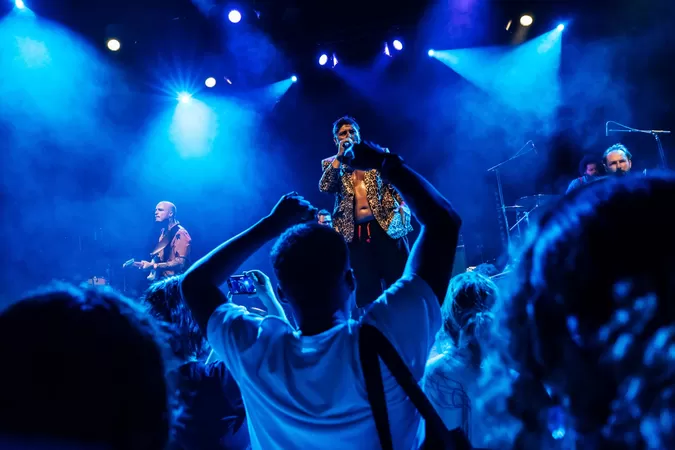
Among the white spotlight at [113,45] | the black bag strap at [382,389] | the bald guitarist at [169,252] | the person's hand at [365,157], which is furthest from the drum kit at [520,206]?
the white spotlight at [113,45]

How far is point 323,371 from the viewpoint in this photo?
1339 millimetres

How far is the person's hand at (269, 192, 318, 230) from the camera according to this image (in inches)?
70.7

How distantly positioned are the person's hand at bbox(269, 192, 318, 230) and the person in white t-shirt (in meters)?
0.07

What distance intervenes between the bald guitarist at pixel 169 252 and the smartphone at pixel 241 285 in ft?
16.6

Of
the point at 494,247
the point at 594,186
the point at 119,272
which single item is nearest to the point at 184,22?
the point at 119,272

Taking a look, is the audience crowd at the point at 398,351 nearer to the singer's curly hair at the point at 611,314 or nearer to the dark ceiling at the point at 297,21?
the singer's curly hair at the point at 611,314

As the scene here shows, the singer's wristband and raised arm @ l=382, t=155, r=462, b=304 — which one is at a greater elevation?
the singer's wristband

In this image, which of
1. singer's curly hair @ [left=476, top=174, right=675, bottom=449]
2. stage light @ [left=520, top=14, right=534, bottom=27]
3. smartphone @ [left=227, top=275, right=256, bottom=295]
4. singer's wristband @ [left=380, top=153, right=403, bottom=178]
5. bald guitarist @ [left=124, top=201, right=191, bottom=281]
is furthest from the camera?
stage light @ [left=520, top=14, right=534, bottom=27]

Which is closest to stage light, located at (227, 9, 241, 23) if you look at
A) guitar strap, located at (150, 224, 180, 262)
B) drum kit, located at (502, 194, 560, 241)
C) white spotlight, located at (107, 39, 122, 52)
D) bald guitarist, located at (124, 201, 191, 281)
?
white spotlight, located at (107, 39, 122, 52)

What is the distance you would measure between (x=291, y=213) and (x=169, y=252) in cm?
682

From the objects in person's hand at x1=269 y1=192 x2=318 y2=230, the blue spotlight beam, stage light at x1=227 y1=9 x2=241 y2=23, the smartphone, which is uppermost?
stage light at x1=227 y1=9 x2=241 y2=23

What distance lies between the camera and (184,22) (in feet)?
29.1

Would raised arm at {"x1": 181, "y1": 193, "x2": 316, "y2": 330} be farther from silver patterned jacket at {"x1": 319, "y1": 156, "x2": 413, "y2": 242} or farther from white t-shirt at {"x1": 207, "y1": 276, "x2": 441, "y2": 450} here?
silver patterned jacket at {"x1": 319, "y1": 156, "x2": 413, "y2": 242}

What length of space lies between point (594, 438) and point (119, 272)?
9986 millimetres
